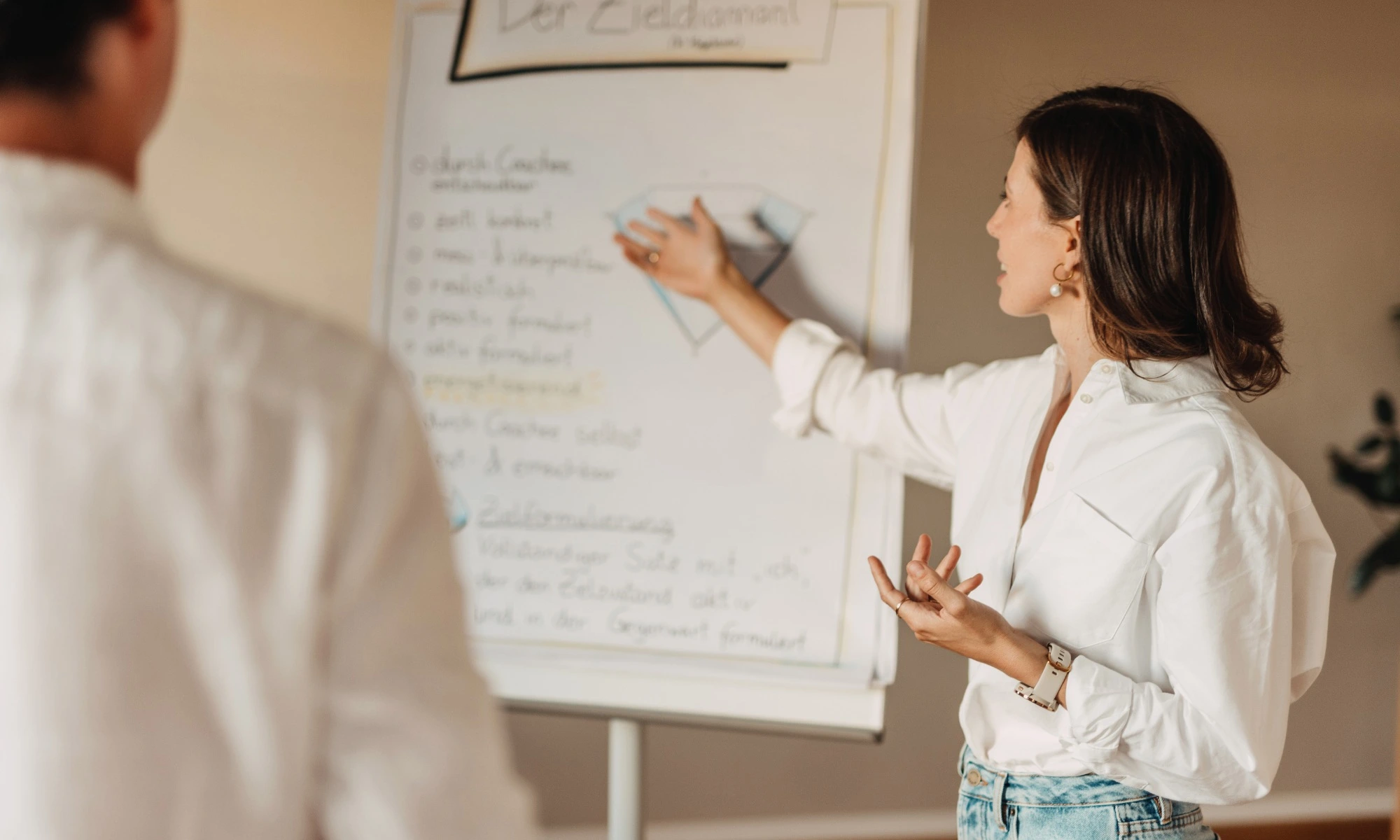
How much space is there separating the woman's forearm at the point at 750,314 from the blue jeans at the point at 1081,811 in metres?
0.63

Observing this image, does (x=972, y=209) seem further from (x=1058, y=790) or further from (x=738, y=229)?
(x=1058, y=790)

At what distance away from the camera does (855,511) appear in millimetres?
1481

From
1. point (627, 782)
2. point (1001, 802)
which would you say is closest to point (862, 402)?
point (1001, 802)

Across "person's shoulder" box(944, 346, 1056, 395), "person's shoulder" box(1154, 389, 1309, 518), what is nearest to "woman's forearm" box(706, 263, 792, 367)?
"person's shoulder" box(944, 346, 1056, 395)

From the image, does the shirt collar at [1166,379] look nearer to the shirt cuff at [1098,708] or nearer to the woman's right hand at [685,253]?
the shirt cuff at [1098,708]

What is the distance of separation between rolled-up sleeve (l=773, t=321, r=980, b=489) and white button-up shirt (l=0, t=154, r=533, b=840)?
91 cm

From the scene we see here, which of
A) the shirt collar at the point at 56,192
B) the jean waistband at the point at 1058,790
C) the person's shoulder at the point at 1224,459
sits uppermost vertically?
the shirt collar at the point at 56,192

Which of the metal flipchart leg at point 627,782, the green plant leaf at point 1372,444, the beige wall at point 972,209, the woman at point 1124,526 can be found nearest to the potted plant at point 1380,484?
the green plant leaf at point 1372,444

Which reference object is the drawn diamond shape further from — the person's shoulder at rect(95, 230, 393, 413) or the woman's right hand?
the person's shoulder at rect(95, 230, 393, 413)

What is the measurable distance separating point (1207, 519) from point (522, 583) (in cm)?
93

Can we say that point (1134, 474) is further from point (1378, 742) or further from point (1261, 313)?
point (1378, 742)

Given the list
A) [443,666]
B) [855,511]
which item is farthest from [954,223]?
[443,666]

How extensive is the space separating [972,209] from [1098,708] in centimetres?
164

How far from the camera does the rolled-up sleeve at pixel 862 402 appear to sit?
144 centimetres
